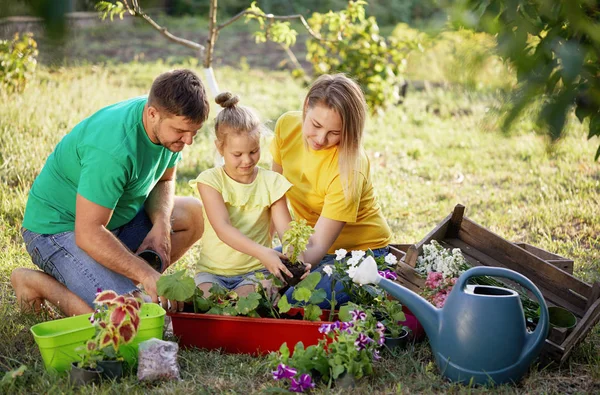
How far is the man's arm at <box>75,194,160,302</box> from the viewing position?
2.69 meters

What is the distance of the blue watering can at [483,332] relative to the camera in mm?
2230

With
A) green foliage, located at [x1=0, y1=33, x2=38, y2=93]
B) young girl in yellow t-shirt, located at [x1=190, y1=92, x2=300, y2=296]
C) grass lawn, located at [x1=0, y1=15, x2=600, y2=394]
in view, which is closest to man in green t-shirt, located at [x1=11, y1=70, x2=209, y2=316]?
young girl in yellow t-shirt, located at [x1=190, y1=92, x2=300, y2=296]

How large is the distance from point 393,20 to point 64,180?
41.9 ft

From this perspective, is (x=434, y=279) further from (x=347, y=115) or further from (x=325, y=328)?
(x=347, y=115)

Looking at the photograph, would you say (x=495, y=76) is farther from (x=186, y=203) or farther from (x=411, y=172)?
(x=411, y=172)

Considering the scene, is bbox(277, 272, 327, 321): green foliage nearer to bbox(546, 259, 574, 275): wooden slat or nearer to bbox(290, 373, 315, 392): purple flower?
bbox(290, 373, 315, 392): purple flower

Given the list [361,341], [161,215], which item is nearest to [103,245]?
[161,215]

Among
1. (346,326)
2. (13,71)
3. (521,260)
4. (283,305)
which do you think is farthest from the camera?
(13,71)

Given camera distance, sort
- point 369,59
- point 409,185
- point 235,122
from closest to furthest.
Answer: point 235,122 < point 409,185 < point 369,59

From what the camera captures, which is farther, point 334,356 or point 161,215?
point 161,215

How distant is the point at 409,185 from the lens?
Answer: 211 inches

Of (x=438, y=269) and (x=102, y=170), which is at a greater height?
(x=102, y=170)

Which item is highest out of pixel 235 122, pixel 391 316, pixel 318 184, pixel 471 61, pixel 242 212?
pixel 471 61

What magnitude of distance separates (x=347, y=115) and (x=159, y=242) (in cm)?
103
